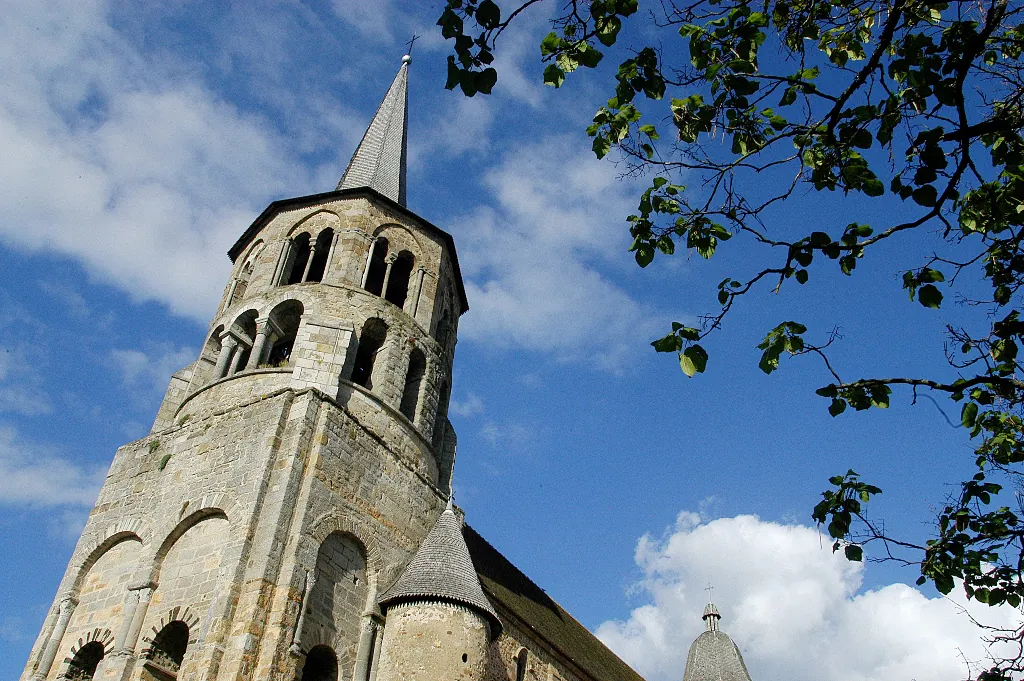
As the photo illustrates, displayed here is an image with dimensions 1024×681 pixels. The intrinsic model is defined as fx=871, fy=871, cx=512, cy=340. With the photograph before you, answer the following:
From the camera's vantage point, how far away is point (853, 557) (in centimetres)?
765

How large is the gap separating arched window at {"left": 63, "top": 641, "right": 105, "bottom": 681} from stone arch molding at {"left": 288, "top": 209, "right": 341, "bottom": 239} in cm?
987

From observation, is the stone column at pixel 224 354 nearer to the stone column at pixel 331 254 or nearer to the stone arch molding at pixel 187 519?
the stone column at pixel 331 254

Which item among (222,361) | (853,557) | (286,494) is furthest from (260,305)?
(853,557)

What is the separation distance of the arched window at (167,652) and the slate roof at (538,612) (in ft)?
18.7

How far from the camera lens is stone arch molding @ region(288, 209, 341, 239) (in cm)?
2056

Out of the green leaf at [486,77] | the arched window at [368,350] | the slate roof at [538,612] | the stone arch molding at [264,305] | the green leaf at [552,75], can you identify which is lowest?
the green leaf at [486,77]

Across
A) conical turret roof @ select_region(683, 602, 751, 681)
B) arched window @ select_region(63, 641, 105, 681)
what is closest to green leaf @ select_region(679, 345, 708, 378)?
arched window @ select_region(63, 641, 105, 681)

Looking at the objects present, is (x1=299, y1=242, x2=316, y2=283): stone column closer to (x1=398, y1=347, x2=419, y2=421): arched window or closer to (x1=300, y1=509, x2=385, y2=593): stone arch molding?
(x1=398, y1=347, x2=419, y2=421): arched window

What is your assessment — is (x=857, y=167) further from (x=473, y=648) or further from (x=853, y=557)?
(x=473, y=648)

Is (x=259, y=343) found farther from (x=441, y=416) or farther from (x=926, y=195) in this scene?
(x=926, y=195)

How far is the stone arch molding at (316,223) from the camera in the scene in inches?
810

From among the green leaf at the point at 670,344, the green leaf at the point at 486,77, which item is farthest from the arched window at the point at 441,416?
the green leaf at the point at 486,77

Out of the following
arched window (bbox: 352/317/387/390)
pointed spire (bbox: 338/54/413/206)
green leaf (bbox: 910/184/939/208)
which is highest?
pointed spire (bbox: 338/54/413/206)

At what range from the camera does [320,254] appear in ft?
67.6
